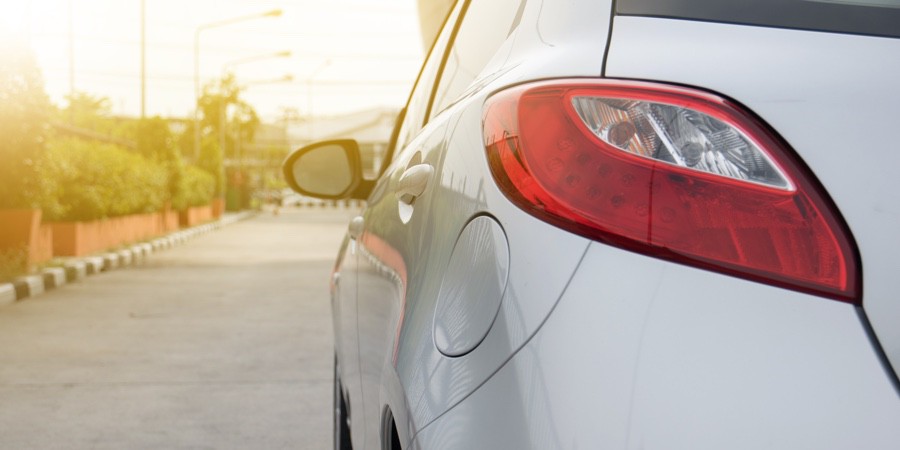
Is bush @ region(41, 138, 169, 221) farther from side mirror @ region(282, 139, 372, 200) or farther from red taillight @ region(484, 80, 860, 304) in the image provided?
red taillight @ region(484, 80, 860, 304)

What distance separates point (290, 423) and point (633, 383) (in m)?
4.14

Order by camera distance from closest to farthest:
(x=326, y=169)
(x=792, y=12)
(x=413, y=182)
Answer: (x=792, y=12)
(x=413, y=182)
(x=326, y=169)

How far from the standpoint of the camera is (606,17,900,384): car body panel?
126 cm

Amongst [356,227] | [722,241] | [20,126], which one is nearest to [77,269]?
[20,126]

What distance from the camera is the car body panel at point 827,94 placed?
1260mm

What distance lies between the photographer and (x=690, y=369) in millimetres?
1247

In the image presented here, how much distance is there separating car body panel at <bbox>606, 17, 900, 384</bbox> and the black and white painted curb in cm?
1060

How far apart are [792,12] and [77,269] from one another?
1403 cm

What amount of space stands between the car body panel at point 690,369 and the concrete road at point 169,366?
3.59 m

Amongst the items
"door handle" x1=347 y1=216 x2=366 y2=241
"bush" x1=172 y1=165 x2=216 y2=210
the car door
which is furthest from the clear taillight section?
"bush" x1=172 y1=165 x2=216 y2=210

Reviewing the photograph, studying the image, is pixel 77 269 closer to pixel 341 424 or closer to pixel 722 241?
pixel 341 424

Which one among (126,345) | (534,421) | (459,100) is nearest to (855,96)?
(534,421)

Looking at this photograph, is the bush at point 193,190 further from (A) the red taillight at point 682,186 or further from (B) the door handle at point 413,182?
(A) the red taillight at point 682,186

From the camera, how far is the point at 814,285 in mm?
1264
